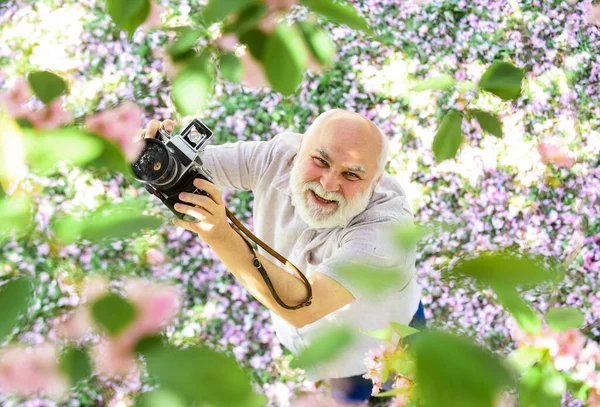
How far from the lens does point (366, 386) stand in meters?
1.71

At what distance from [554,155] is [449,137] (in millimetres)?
2327

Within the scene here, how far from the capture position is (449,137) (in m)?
0.66

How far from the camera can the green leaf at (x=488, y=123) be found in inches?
Answer: 26.0

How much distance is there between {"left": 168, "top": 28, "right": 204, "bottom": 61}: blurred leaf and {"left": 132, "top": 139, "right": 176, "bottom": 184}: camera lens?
1.05ft

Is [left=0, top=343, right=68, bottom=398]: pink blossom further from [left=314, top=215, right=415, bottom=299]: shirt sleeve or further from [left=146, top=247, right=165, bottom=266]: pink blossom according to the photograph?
[left=146, top=247, right=165, bottom=266]: pink blossom

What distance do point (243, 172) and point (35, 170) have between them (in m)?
1.13

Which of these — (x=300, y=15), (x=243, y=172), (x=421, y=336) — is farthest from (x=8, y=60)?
(x=421, y=336)

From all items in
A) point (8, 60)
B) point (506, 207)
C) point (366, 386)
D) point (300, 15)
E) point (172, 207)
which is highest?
point (8, 60)

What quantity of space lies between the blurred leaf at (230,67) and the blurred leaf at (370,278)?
25cm

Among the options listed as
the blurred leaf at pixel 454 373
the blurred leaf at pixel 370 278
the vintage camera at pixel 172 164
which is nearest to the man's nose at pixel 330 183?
the vintage camera at pixel 172 164

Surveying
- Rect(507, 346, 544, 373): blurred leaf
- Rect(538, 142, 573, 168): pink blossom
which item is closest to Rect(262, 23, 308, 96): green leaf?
Rect(507, 346, 544, 373): blurred leaf

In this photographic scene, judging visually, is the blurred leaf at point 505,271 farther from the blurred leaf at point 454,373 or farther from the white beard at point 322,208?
the white beard at point 322,208

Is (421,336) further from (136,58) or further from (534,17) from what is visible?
(534,17)

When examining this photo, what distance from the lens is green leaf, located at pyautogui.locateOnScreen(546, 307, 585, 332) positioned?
576 millimetres
